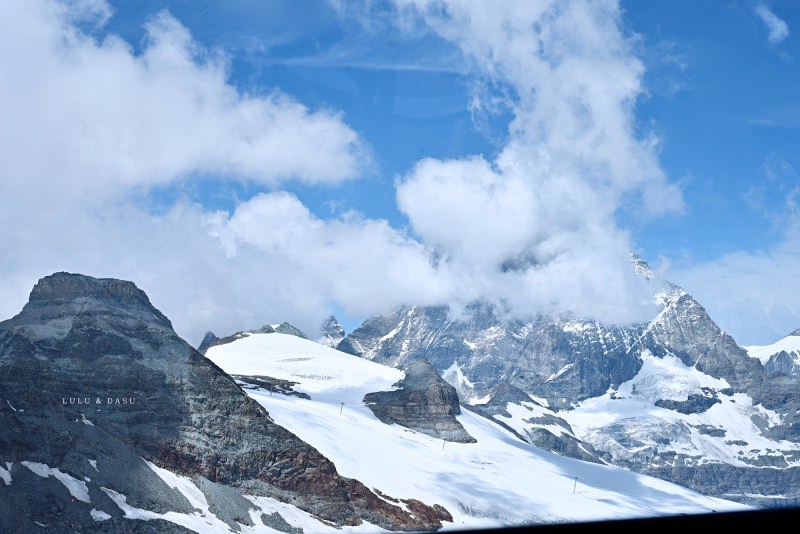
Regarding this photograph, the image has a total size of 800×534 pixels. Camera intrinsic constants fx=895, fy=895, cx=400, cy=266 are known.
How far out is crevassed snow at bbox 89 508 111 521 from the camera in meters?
81.5

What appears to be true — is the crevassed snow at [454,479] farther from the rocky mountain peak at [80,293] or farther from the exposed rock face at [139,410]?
the rocky mountain peak at [80,293]

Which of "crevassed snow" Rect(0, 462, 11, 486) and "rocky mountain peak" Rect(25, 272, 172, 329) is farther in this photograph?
"rocky mountain peak" Rect(25, 272, 172, 329)

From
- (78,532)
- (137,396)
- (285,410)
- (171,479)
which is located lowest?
(78,532)

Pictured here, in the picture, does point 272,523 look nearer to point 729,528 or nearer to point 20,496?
point 20,496

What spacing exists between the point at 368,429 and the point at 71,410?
93.8 metres

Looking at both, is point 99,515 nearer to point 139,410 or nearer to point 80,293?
point 139,410

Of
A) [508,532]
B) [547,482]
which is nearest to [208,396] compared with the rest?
[547,482]

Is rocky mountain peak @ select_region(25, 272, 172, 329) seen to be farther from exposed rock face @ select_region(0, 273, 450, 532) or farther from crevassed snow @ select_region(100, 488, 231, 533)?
crevassed snow @ select_region(100, 488, 231, 533)

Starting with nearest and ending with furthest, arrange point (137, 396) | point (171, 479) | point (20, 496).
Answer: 1. point (20, 496)
2. point (171, 479)
3. point (137, 396)

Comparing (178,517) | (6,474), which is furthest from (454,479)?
(6,474)

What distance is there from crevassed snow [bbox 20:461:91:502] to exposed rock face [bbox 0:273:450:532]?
3.88 metres

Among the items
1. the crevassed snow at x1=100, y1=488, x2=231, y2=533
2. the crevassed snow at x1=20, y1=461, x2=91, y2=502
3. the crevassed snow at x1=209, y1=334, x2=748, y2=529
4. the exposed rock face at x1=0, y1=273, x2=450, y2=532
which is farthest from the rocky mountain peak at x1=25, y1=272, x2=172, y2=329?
the crevassed snow at x1=20, y1=461, x2=91, y2=502

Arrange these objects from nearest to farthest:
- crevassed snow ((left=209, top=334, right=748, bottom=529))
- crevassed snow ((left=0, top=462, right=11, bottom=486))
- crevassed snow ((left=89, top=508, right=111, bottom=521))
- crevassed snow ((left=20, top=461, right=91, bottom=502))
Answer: crevassed snow ((left=0, top=462, right=11, bottom=486)) → crevassed snow ((left=89, top=508, right=111, bottom=521)) → crevassed snow ((left=20, top=461, right=91, bottom=502)) → crevassed snow ((left=209, top=334, right=748, bottom=529))

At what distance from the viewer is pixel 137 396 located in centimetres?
12088
